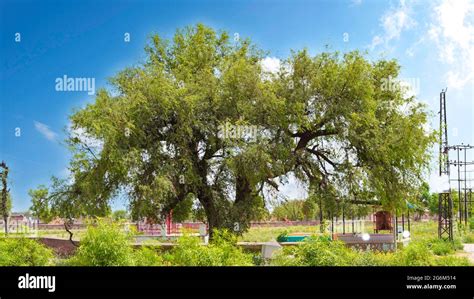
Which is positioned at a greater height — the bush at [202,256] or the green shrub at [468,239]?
the bush at [202,256]

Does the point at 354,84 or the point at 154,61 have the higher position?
the point at 154,61

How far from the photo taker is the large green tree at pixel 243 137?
56.7 feet

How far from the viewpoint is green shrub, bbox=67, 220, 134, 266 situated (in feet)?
33.3

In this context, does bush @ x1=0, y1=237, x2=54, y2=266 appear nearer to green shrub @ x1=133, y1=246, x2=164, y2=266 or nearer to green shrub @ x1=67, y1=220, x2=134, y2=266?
green shrub @ x1=67, y1=220, x2=134, y2=266

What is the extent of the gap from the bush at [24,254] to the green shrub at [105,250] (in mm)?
1421

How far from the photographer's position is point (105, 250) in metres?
10.2

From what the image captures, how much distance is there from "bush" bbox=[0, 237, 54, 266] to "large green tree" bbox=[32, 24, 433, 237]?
501cm

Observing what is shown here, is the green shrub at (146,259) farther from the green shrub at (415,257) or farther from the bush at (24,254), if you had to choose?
the green shrub at (415,257)

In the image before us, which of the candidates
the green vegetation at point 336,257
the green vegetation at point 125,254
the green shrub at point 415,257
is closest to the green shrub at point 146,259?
the green vegetation at point 125,254
